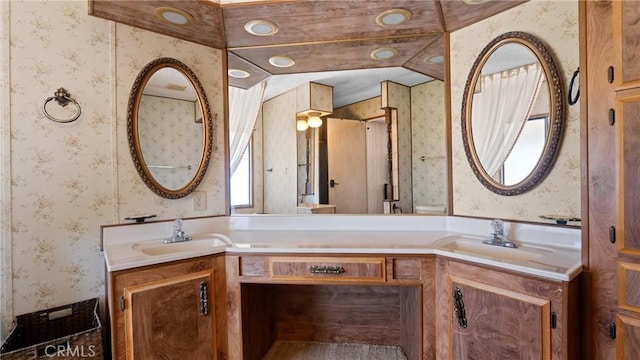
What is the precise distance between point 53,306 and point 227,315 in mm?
926

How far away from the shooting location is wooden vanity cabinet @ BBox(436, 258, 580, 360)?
3.70 ft

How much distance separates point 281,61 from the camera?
2221mm

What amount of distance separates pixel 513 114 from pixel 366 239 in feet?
3.68

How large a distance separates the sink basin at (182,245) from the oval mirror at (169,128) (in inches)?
13.1

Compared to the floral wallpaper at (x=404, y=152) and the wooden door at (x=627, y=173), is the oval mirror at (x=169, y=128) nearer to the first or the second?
the floral wallpaper at (x=404, y=152)

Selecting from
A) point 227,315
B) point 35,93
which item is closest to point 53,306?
point 227,315

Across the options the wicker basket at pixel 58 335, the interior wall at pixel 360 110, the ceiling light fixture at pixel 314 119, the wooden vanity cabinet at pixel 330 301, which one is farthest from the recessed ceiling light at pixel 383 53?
the wicker basket at pixel 58 335

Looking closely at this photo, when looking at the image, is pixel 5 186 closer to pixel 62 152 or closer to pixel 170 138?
pixel 62 152

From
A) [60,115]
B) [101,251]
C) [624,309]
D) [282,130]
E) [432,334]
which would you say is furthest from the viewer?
[282,130]

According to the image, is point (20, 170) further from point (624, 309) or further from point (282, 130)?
point (624, 309)

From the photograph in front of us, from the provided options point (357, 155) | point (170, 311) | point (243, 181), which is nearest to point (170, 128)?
point (243, 181)

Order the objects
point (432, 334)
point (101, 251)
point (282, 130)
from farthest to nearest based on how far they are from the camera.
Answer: point (282, 130), point (101, 251), point (432, 334)

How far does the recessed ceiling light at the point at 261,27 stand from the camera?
6.33ft

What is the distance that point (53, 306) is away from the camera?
160cm
